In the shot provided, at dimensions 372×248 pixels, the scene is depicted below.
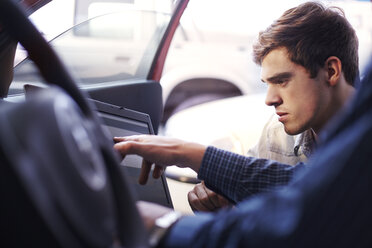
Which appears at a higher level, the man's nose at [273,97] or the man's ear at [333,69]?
the man's ear at [333,69]

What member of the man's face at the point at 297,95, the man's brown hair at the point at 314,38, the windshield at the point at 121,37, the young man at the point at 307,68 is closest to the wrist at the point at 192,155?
the young man at the point at 307,68

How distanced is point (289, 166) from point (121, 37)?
1864 millimetres

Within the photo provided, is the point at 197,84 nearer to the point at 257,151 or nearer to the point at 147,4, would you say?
the point at 147,4

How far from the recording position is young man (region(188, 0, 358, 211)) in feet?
4.89

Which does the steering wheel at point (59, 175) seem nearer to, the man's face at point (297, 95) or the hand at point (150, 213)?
the hand at point (150, 213)

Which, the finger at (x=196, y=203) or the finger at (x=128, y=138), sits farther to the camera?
the finger at (x=196, y=203)

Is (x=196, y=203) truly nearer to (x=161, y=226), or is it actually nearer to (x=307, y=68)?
(x=307, y=68)

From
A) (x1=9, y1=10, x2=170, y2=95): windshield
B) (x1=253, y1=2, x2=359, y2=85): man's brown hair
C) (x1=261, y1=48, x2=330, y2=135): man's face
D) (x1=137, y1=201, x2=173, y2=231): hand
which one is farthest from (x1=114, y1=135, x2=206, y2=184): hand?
(x1=9, y1=10, x2=170, y2=95): windshield

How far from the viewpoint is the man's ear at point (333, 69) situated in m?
1.51

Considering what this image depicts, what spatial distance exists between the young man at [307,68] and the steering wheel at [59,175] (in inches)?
36.6

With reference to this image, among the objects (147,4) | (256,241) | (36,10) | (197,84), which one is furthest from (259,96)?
(256,241)

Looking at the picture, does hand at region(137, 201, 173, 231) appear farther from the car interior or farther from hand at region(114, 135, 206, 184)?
hand at region(114, 135, 206, 184)

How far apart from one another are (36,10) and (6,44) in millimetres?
174

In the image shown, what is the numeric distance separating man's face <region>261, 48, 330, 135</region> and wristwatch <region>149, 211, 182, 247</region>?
908 mm
